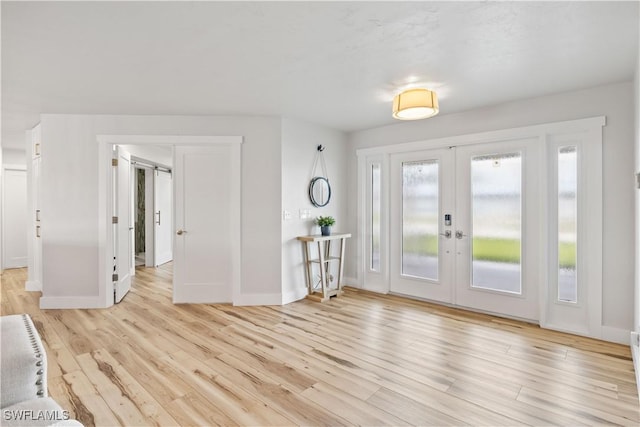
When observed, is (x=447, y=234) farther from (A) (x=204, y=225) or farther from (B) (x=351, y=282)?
(A) (x=204, y=225)

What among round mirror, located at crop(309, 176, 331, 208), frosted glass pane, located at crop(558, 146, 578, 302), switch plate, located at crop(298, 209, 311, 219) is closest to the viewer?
frosted glass pane, located at crop(558, 146, 578, 302)

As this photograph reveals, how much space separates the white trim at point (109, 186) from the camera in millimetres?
3969

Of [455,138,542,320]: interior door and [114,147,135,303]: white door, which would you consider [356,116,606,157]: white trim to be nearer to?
[455,138,542,320]: interior door

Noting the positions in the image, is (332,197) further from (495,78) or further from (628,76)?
(628,76)

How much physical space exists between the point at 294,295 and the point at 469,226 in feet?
7.88

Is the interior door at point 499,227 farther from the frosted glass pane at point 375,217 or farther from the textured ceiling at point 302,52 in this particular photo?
the frosted glass pane at point 375,217

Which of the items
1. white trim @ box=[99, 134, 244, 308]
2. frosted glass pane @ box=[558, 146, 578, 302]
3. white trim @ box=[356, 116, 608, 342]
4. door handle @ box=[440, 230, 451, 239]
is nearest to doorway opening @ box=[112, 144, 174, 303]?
white trim @ box=[99, 134, 244, 308]

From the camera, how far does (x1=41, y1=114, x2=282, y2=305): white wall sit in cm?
394

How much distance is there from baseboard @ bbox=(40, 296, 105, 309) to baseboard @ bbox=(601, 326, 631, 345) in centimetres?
549

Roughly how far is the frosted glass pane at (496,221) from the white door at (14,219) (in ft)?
27.2

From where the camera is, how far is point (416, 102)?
2.89 m

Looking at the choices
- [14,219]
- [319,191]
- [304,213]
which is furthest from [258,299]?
[14,219]

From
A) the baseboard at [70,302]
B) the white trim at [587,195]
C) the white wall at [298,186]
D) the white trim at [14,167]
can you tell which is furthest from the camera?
the white trim at [14,167]

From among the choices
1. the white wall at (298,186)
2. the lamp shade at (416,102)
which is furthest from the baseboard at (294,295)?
the lamp shade at (416,102)
